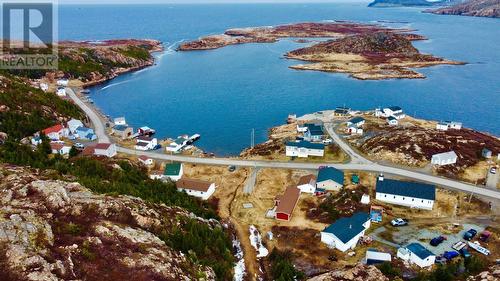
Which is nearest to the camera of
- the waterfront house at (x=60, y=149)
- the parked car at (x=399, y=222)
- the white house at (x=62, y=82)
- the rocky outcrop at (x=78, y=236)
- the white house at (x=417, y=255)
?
the rocky outcrop at (x=78, y=236)

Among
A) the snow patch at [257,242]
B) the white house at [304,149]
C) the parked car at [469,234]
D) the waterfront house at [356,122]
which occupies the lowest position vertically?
the snow patch at [257,242]

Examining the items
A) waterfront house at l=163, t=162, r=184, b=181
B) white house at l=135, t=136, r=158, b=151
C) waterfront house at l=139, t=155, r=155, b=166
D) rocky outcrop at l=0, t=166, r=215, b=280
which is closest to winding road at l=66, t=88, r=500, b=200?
white house at l=135, t=136, r=158, b=151

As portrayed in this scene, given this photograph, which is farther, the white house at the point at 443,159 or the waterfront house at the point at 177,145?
the waterfront house at the point at 177,145

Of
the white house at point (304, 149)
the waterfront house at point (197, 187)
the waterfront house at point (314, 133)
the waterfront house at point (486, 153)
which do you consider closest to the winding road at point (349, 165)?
the waterfront house at point (314, 133)

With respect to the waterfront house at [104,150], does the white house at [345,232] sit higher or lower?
lower

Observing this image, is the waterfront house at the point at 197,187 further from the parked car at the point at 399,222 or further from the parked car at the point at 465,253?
the parked car at the point at 465,253

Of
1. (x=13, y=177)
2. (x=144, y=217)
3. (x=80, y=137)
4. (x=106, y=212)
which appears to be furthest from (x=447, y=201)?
(x=80, y=137)
